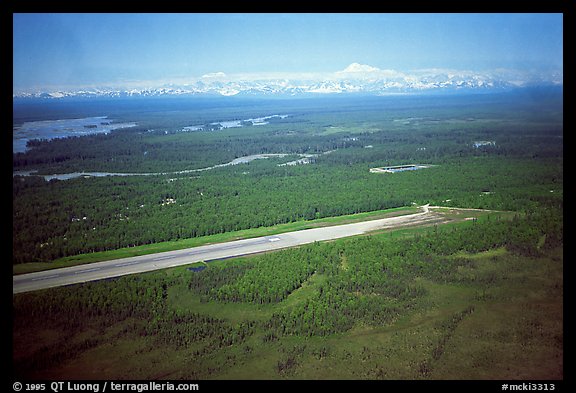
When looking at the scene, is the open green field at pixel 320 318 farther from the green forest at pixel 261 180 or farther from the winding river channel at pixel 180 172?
the winding river channel at pixel 180 172

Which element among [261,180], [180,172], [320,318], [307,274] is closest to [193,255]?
[307,274]

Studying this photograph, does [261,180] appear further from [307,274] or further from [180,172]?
[307,274]

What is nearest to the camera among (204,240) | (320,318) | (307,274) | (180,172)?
(320,318)

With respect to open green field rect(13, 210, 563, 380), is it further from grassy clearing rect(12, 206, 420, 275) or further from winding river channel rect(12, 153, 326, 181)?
winding river channel rect(12, 153, 326, 181)

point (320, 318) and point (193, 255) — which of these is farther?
point (193, 255)

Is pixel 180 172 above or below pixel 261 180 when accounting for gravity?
above

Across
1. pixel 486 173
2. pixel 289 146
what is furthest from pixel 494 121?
pixel 289 146
